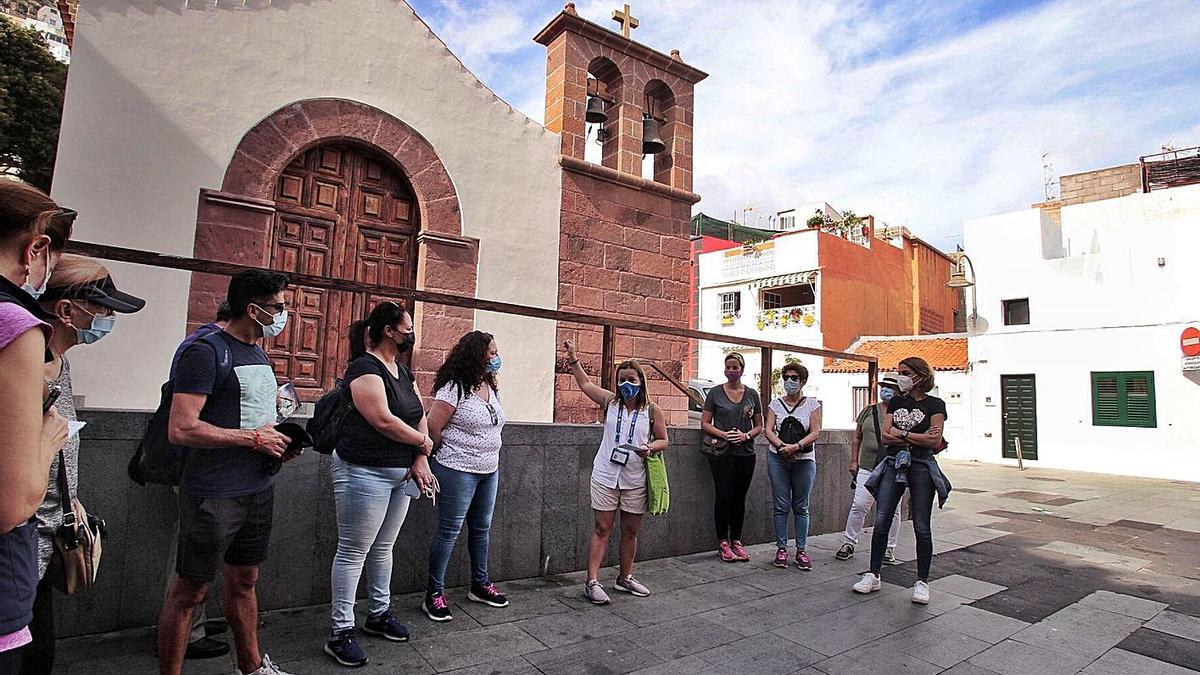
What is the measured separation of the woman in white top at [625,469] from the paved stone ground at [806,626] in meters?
Answer: 0.28

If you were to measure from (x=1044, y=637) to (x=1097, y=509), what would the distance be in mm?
8756

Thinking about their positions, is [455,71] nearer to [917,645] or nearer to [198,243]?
[198,243]

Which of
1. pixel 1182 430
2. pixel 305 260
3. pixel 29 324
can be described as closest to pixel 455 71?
pixel 305 260

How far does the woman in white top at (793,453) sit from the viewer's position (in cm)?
591

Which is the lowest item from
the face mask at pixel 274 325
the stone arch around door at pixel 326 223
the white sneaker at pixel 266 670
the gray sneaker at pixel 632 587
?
the gray sneaker at pixel 632 587

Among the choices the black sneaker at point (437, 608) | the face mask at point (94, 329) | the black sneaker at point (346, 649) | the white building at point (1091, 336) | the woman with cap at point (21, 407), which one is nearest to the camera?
the woman with cap at point (21, 407)

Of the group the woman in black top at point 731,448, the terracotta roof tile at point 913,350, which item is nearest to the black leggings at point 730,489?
the woman in black top at point 731,448

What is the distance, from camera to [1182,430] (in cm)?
1678

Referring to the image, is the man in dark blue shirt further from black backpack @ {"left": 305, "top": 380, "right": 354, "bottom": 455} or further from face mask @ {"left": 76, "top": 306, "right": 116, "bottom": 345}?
black backpack @ {"left": 305, "top": 380, "right": 354, "bottom": 455}

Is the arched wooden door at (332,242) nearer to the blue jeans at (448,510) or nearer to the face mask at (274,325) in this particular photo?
the blue jeans at (448,510)

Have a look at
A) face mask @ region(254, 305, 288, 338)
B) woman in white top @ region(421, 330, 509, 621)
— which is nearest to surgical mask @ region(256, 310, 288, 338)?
face mask @ region(254, 305, 288, 338)

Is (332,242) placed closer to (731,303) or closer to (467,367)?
(467,367)

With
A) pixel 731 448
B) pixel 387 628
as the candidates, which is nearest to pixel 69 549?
pixel 387 628

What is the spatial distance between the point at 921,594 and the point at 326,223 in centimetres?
594
